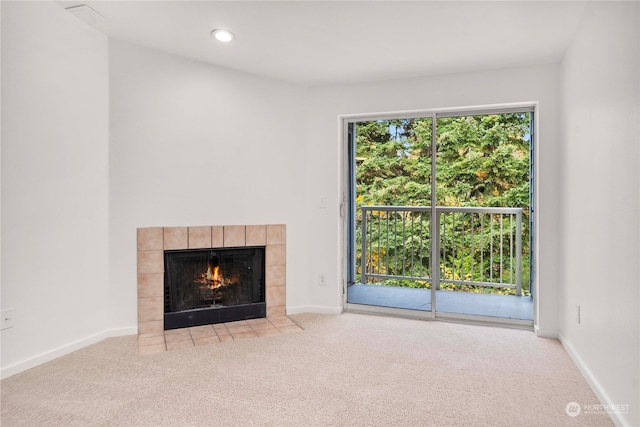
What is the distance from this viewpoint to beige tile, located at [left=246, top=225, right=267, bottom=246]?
11.1ft

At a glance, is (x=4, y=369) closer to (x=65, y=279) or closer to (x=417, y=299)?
(x=65, y=279)

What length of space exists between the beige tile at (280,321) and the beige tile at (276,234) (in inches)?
25.5

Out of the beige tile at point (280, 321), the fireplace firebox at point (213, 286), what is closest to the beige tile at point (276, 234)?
the fireplace firebox at point (213, 286)

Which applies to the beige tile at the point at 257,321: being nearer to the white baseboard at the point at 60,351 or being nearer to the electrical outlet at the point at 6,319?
the white baseboard at the point at 60,351

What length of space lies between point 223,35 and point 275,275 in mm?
1959

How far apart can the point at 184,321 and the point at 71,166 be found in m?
1.41

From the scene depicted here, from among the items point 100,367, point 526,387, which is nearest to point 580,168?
point 526,387

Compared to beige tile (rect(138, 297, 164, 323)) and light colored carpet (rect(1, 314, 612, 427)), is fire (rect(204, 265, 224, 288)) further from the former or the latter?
light colored carpet (rect(1, 314, 612, 427))

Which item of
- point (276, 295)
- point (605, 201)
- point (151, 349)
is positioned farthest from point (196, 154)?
point (605, 201)

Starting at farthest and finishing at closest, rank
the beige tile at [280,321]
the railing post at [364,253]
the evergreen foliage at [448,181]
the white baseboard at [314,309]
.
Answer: the railing post at [364,253], the evergreen foliage at [448,181], the white baseboard at [314,309], the beige tile at [280,321]

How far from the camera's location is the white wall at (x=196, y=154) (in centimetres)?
292

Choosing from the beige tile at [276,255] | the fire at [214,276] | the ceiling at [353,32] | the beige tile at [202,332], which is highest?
the ceiling at [353,32]

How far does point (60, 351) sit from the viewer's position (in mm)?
2510

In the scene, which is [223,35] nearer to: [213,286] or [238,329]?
[213,286]
